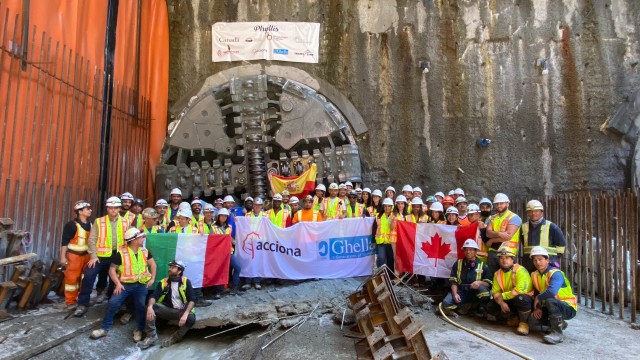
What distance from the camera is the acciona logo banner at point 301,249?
678 cm

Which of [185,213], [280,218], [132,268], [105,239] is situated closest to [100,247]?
[105,239]

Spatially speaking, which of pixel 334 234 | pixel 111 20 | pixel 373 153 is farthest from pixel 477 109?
pixel 111 20

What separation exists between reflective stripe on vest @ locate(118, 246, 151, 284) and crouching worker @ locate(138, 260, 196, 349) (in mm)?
260

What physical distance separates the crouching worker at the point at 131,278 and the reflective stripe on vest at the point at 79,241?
64cm

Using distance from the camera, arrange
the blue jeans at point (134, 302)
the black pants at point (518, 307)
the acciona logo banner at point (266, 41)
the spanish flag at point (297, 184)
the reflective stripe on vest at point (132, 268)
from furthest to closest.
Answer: the acciona logo banner at point (266, 41), the spanish flag at point (297, 184), the reflective stripe on vest at point (132, 268), the blue jeans at point (134, 302), the black pants at point (518, 307)

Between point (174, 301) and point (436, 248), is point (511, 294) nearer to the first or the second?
point (436, 248)

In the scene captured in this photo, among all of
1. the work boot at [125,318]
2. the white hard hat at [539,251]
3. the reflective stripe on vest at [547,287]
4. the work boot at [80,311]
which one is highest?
the white hard hat at [539,251]

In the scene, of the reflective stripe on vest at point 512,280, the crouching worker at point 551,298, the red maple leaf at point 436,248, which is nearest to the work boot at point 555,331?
the crouching worker at point 551,298

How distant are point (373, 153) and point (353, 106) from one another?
1.27 metres

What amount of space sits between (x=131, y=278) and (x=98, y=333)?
0.72 m

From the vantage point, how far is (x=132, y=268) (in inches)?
209

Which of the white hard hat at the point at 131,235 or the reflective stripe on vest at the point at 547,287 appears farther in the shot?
the white hard hat at the point at 131,235

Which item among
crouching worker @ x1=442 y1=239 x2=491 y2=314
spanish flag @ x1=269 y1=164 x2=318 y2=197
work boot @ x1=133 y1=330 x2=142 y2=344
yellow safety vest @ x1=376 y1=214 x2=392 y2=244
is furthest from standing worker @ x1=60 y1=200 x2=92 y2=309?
crouching worker @ x1=442 y1=239 x2=491 y2=314

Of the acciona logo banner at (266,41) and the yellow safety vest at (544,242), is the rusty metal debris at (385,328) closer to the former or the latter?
the yellow safety vest at (544,242)
